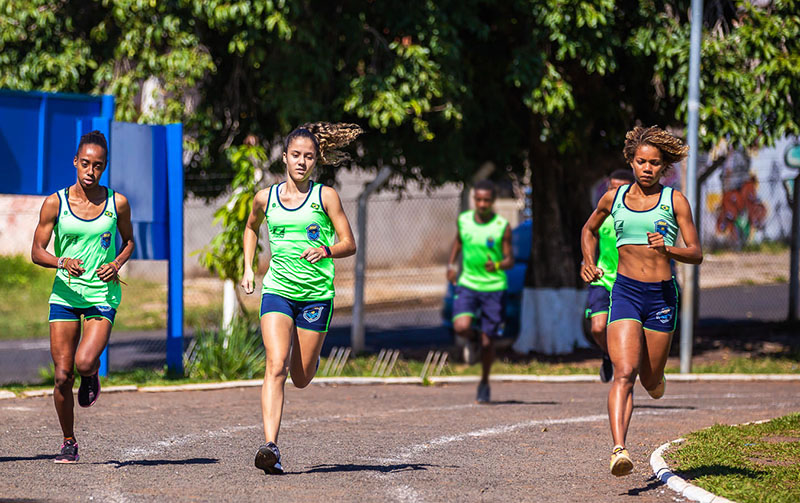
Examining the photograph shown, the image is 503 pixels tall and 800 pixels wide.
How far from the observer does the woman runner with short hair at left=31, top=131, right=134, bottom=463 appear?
6.79m

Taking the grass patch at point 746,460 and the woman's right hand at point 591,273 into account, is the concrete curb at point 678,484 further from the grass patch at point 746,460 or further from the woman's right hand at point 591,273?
the woman's right hand at point 591,273

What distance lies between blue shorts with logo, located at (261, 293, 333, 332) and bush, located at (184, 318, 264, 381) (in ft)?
17.7

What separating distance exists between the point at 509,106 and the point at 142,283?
451 inches

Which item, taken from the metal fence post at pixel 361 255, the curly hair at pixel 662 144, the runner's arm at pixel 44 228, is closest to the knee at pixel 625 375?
the curly hair at pixel 662 144

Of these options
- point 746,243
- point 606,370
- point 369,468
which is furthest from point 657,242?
point 746,243

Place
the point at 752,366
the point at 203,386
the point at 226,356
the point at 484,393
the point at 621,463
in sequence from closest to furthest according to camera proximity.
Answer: the point at 621,463, the point at 484,393, the point at 203,386, the point at 226,356, the point at 752,366

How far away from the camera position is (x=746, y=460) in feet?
23.1

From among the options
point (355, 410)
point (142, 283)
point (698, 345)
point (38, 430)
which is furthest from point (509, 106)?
point (142, 283)

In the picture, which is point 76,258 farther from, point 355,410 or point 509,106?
point 509,106

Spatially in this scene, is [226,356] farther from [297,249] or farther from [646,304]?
[646,304]

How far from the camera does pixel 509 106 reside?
15.7m

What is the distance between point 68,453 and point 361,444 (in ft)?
6.62

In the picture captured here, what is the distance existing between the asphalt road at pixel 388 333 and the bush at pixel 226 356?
2.07m

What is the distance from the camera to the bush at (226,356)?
471 inches
